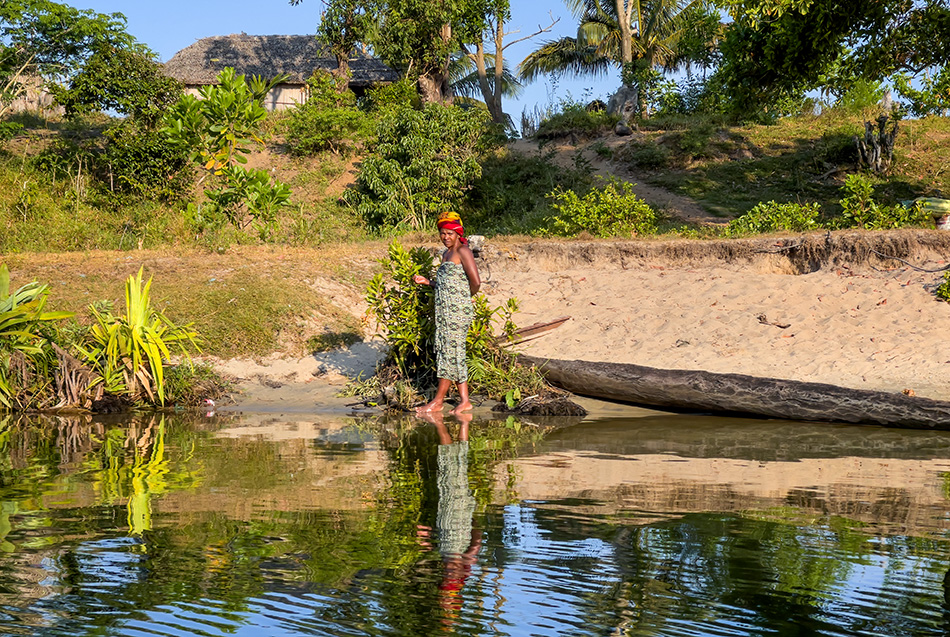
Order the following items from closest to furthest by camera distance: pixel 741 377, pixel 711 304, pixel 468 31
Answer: pixel 741 377
pixel 711 304
pixel 468 31

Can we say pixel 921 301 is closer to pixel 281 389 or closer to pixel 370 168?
pixel 281 389

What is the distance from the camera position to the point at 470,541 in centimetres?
366

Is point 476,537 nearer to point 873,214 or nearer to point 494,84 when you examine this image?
point 873,214

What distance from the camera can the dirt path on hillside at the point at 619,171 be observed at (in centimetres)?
1847

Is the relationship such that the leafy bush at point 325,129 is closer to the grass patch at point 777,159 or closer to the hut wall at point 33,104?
the hut wall at point 33,104

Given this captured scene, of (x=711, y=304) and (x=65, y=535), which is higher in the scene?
(x=711, y=304)

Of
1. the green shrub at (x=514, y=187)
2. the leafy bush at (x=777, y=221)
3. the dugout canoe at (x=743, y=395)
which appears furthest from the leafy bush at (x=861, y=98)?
the dugout canoe at (x=743, y=395)

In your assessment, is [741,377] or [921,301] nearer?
[741,377]

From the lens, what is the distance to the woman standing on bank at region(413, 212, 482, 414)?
7410mm

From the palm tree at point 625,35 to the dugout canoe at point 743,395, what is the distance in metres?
19.7

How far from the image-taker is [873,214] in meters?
13.1

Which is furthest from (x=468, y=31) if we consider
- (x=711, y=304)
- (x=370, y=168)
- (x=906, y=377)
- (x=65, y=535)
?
(x=65, y=535)

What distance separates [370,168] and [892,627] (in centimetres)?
1889

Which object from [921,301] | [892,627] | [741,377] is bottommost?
[892,627]
